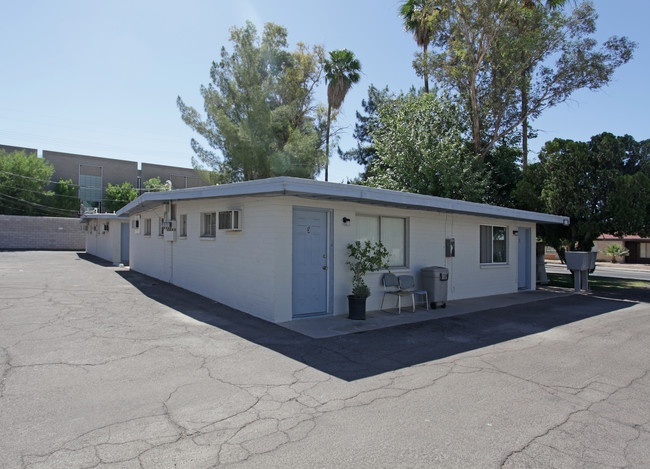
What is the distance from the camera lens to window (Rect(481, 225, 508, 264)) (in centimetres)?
1329

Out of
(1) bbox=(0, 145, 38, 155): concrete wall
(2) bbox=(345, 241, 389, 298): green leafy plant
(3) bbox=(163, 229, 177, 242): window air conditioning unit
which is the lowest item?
(2) bbox=(345, 241, 389, 298): green leafy plant

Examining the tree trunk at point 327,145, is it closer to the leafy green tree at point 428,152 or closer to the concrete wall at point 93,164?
the leafy green tree at point 428,152

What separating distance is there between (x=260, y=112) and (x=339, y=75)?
6.21 m

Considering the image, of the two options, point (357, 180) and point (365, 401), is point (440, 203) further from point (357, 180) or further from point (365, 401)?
point (357, 180)

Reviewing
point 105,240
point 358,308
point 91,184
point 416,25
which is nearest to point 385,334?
point 358,308

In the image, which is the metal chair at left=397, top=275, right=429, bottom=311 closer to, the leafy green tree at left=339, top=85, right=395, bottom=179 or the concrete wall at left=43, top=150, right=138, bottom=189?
the leafy green tree at left=339, top=85, right=395, bottom=179

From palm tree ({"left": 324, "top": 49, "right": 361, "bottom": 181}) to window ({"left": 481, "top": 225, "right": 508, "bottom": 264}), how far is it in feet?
45.1

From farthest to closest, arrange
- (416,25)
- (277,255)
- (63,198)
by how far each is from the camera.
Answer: (63,198) < (416,25) < (277,255)

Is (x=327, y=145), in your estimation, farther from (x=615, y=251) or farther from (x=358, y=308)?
(x=615, y=251)

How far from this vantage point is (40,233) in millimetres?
30141

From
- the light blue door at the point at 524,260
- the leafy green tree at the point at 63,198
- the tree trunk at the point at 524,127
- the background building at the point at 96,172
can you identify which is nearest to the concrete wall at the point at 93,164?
the background building at the point at 96,172

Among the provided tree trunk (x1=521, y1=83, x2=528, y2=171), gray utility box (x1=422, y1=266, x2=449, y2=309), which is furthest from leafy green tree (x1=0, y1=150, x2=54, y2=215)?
tree trunk (x1=521, y1=83, x2=528, y2=171)

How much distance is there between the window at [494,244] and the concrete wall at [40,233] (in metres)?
30.1

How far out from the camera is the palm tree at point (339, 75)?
2520cm
